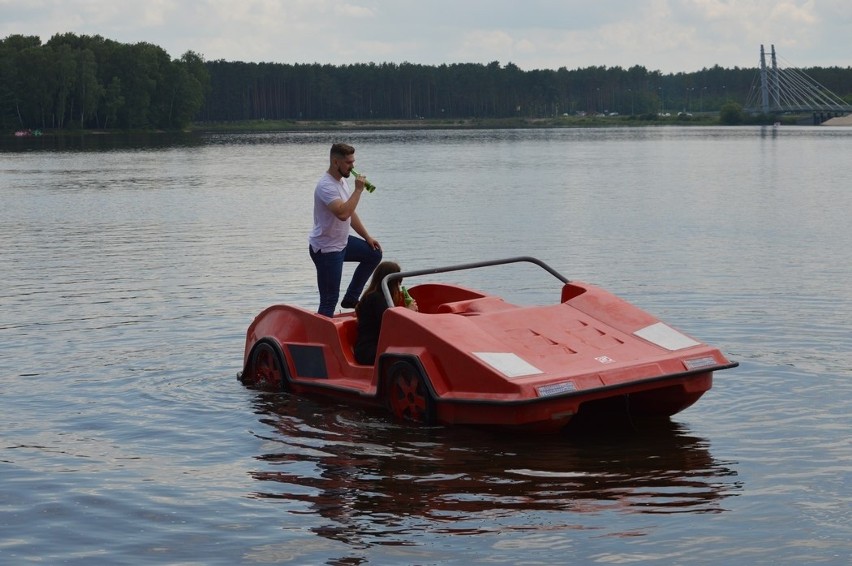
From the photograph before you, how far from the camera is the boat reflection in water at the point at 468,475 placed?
25.2 feet

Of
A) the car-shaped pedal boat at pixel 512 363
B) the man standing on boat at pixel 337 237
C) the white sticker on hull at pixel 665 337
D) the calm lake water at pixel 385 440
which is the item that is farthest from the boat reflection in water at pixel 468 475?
the man standing on boat at pixel 337 237

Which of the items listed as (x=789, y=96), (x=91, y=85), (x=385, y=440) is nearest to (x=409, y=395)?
(x=385, y=440)

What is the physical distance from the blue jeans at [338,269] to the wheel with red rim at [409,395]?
4.61ft

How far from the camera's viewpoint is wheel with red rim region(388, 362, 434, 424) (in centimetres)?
930

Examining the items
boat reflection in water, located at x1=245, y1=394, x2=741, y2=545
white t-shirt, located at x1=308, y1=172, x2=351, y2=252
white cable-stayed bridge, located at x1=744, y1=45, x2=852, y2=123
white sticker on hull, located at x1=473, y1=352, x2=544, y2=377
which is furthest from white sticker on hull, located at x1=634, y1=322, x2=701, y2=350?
white cable-stayed bridge, located at x1=744, y1=45, x2=852, y2=123

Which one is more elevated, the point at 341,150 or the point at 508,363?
the point at 341,150

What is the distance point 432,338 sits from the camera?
30.1 ft

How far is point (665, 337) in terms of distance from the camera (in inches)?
379

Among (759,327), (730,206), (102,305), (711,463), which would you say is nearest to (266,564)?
(711,463)

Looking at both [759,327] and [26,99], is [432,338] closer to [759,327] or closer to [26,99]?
[759,327]

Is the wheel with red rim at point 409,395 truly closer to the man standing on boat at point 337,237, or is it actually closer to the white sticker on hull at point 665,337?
the man standing on boat at point 337,237

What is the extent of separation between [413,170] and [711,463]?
50.8m

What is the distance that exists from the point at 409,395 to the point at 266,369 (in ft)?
7.13

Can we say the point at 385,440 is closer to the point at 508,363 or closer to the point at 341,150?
the point at 508,363
